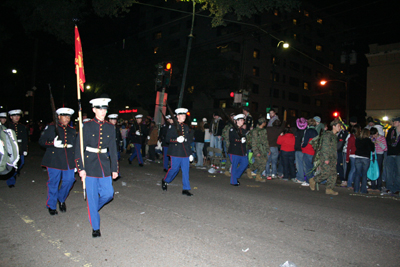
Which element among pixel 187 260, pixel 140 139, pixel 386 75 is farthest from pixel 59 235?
pixel 386 75

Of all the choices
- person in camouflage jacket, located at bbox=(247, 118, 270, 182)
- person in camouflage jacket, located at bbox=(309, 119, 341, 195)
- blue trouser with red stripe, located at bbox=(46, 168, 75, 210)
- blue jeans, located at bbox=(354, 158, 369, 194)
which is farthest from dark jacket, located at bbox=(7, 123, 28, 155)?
blue jeans, located at bbox=(354, 158, 369, 194)

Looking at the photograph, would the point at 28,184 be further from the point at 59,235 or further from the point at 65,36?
the point at 65,36

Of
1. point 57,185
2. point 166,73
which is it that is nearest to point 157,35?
point 166,73

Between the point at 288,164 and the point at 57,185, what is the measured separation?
7.54 meters

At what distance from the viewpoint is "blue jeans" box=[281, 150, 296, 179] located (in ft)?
32.8

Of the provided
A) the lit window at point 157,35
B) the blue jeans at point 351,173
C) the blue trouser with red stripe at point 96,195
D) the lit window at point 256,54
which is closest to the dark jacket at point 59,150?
the blue trouser with red stripe at point 96,195

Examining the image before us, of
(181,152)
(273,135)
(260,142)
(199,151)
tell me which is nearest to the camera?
(181,152)

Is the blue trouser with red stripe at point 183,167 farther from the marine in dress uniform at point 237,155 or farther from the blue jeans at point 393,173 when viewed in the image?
the blue jeans at point 393,173

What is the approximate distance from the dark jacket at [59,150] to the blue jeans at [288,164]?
7.07 meters

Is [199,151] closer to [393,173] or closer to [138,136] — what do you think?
[138,136]

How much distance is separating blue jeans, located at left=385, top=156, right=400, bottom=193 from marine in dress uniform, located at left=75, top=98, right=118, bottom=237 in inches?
307

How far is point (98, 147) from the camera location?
179 inches

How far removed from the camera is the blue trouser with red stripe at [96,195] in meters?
4.23

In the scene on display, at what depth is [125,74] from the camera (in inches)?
1420
